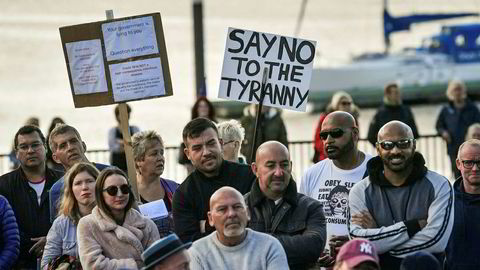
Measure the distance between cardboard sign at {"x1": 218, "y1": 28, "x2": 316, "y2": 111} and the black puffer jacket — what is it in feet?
8.26

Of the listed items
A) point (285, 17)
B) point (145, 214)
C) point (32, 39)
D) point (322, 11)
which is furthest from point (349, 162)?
point (322, 11)

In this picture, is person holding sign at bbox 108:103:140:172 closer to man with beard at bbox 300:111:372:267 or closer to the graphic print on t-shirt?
man with beard at bbox 300:111:372:267

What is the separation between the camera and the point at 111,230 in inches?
410

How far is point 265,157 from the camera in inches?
401

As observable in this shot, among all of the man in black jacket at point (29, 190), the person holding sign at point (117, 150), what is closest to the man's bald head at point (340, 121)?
the man in black jacket at point (29, 190)

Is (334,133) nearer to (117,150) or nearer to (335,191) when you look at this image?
(335,191)

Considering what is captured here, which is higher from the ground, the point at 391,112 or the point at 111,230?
the point at 111,230

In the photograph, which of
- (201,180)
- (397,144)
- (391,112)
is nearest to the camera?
(397,144)

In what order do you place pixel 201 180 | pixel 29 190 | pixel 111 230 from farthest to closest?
pixel 29 190, pixel 201 180, pixel 111 230

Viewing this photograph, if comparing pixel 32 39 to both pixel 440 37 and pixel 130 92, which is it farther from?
pixel 130 92

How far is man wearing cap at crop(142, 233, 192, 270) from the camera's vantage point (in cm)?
877

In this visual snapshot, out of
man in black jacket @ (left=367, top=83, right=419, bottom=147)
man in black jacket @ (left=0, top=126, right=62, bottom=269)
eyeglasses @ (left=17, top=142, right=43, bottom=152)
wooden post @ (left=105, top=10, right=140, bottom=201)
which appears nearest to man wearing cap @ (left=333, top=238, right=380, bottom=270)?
wooden post @ (left=105, top=10, right=140, bottom=201)

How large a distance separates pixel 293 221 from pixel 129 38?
3104 millimetres

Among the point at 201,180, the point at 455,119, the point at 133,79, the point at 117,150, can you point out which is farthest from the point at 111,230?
the point at 455,119
